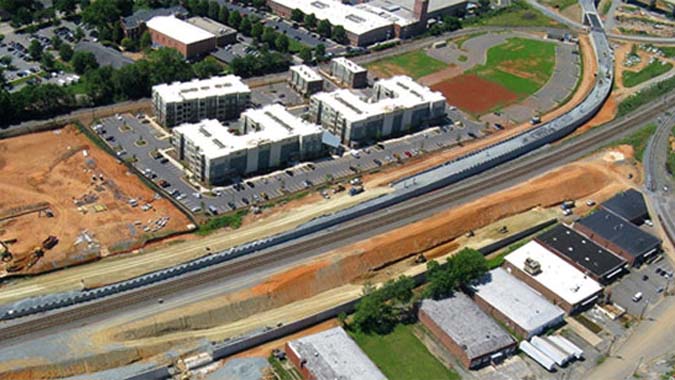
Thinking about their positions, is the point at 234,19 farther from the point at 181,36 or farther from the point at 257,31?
the point at 181,36

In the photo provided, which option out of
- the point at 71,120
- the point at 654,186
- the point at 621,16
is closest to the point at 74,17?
the point at 71,120

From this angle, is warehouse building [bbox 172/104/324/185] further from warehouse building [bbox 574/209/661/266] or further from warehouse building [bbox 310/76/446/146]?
warehouse building [bbox 574/209/661/266]

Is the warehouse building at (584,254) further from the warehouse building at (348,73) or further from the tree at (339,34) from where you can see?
the tree at (339,34)

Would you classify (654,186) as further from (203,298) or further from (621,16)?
(621,16)

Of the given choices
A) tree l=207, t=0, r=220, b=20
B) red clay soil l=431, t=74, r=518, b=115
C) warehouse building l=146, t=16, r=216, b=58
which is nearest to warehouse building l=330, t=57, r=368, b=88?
red clay soil l=431, t=74, r=518, b=115

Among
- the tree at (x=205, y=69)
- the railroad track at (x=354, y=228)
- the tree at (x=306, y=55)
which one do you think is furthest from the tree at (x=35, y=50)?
the railroad track at (x=354, y=228)

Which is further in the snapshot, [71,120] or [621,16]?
[621,16]
